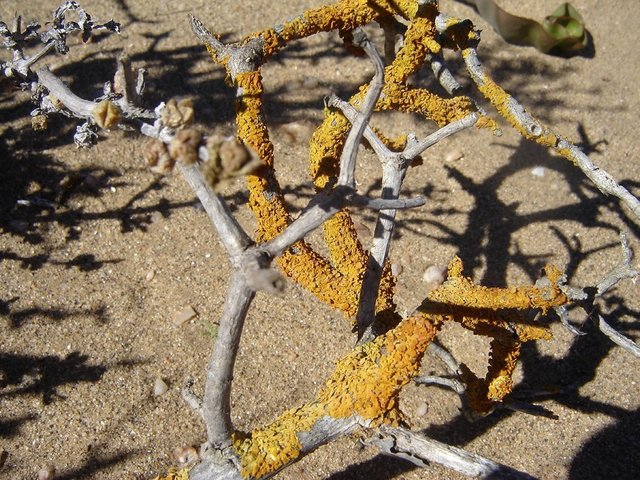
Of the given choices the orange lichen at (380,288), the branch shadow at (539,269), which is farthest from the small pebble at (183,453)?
the orange lichen at (380,288)

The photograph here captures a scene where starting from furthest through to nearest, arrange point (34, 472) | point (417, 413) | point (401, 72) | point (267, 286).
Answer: point (417, 413) → point (34, 472) → point (401, 72) → point (267, 286)

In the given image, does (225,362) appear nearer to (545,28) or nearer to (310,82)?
(310,82)

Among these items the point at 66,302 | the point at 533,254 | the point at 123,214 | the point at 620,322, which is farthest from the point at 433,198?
the point at 66,302

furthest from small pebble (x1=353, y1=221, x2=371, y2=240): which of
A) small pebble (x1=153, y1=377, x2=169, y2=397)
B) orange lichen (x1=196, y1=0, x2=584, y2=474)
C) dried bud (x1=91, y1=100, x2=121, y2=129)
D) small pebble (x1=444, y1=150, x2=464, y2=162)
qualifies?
dried bud (x1=91, y1=100, x2=121, y2=129)

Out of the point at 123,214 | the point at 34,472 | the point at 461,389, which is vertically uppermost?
the point at 123,214

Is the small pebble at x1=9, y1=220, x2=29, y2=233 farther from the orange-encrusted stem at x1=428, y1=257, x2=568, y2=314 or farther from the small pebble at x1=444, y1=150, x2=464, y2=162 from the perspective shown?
the small pebble at x1=444, y1=150, x2=464, y2=162

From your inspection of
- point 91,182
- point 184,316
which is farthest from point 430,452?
point 91,182

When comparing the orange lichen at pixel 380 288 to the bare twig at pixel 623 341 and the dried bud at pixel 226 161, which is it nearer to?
the bare twig at pixel 623 341

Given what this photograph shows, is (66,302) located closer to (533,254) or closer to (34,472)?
(34,472)
